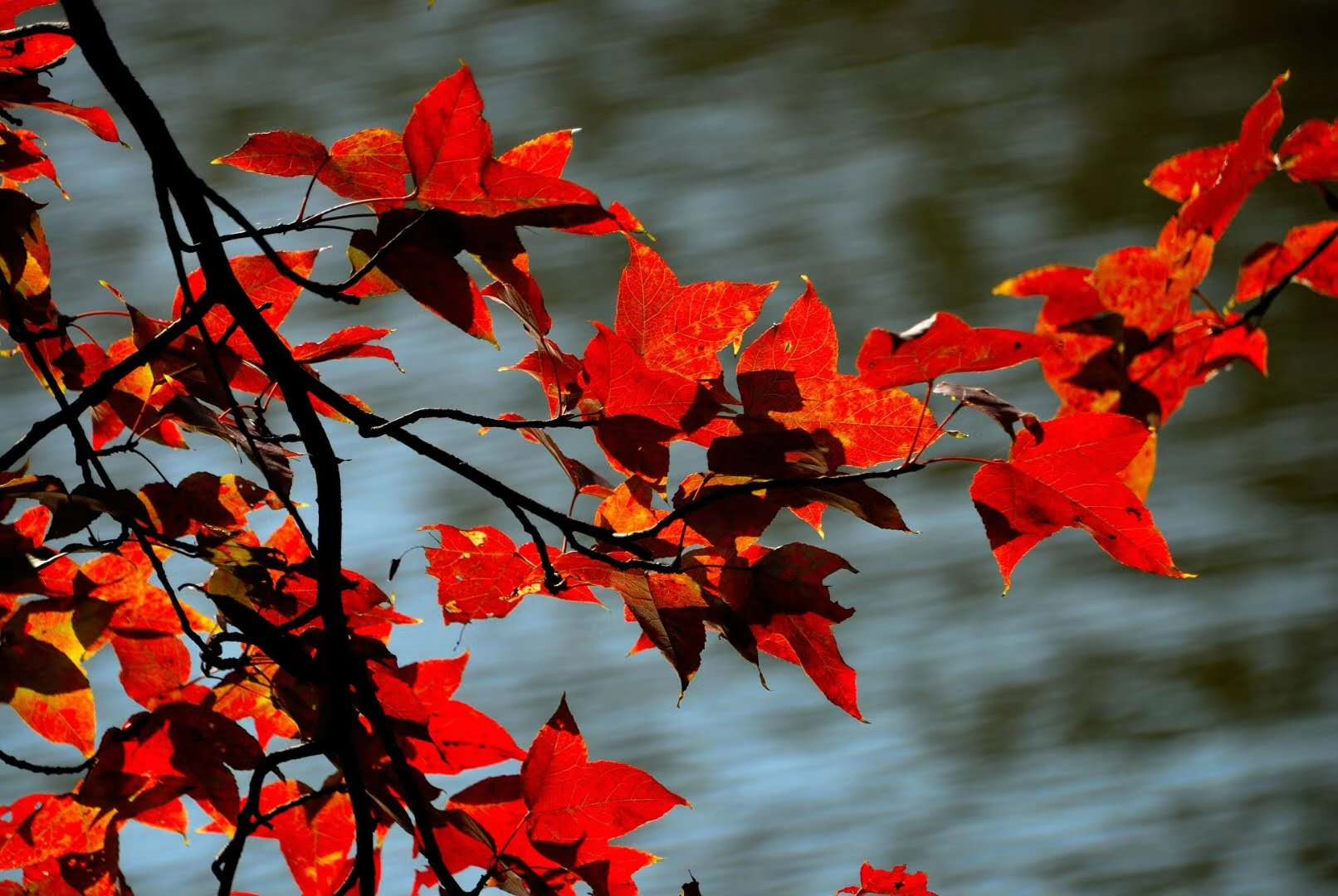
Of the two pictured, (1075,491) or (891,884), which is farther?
(891,884)

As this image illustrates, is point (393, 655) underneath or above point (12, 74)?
underneath

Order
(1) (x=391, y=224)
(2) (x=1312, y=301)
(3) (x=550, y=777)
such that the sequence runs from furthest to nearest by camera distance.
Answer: (2) (x=1312, y=301) < (3) (x=550, y=777) < (1) (x=391, y=224)

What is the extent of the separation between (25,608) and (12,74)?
0.30 m

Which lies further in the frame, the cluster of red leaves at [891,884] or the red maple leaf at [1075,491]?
the cluster of red leaves at [891,884]

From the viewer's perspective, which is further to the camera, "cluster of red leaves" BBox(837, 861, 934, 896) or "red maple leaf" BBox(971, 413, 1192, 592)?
"cluster of red leaves" BBox(837, 861, 934, 896)

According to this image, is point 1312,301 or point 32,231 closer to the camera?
point 32,231

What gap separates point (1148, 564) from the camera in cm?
56

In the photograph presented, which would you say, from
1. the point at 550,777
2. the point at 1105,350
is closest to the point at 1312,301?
the point at 1105,350

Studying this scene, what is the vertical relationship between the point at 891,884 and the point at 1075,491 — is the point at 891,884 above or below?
below

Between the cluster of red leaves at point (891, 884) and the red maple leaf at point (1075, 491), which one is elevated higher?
the red maple leaf at point (1075, 491)

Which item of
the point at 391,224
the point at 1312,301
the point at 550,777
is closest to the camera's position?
the point at 391,224

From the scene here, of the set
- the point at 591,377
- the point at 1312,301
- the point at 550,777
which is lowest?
the point at 550,777

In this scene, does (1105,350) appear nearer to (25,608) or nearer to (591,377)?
(591,377)

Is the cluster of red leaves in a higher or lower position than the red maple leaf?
lower
